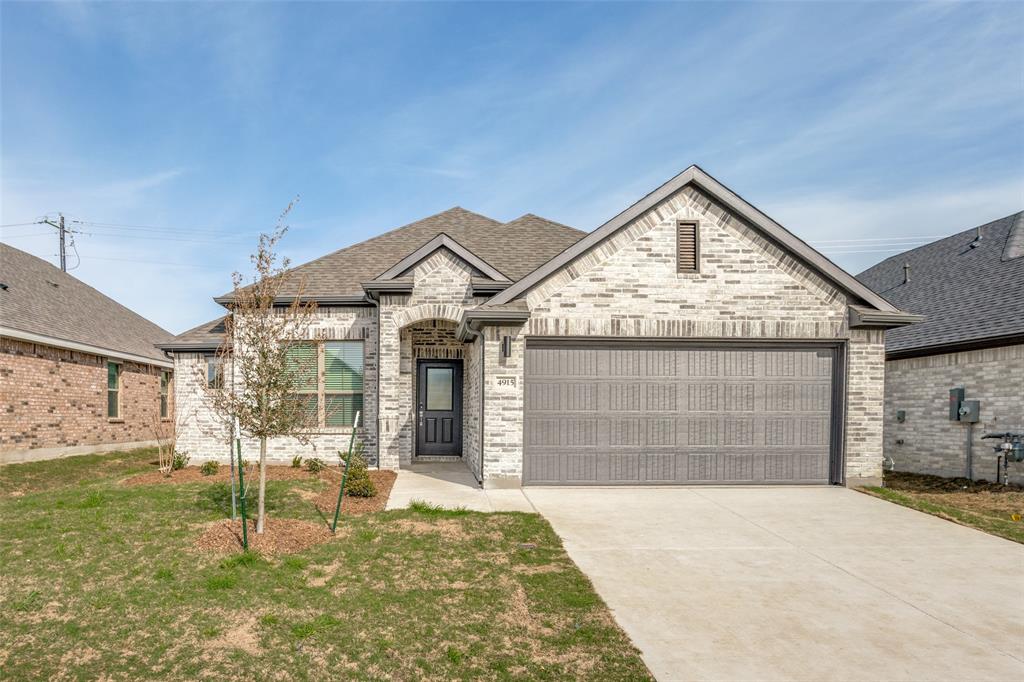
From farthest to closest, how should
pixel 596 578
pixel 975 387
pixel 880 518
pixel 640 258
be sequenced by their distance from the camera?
pixel 975 387 → pixel 640 258 → pixel 880 518 → pixel 596 578

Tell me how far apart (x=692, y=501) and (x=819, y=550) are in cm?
290

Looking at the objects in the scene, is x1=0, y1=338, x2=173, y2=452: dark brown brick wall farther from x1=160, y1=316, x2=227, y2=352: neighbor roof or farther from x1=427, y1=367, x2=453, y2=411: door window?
x1=427, y1=367, x2=453, y2=411: door window

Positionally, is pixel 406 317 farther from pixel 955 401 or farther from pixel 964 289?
pixel 964 289

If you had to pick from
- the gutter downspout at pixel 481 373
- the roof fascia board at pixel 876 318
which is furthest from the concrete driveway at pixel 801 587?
the roof fascia board at pixel 876 318

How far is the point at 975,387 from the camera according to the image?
13180mm

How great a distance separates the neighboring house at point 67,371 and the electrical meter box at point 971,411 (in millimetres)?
18379

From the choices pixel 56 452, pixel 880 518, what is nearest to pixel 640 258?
pixel 880 518

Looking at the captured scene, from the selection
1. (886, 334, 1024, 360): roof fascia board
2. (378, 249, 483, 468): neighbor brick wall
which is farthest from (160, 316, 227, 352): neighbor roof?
(886, 334, 1024, 360): roof fascia board

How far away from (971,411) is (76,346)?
2379cm

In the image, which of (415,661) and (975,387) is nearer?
(415,661)

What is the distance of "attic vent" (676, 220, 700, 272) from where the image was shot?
11.4 m

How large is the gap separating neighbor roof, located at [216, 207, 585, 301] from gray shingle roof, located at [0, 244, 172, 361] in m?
6.24

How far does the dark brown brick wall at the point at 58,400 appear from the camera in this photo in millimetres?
14555

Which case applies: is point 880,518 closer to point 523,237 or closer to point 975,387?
point 975,387
